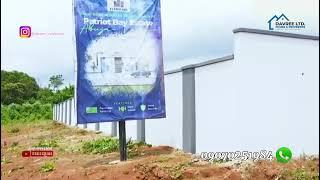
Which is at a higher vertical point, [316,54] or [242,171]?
[316,54]

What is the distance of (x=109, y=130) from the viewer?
66.8ft

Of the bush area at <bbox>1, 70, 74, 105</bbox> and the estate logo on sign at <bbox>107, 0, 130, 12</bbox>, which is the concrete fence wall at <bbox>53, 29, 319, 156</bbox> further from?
the bush area at <bbox>1, 70, 74, 105</bbox>

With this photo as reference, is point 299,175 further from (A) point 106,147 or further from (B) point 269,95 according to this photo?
(A) point 106,147

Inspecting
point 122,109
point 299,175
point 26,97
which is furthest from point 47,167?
point 26,97

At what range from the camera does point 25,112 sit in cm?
4812

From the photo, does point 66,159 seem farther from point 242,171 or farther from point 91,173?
point 242,171

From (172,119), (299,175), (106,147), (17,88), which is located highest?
(17,88)

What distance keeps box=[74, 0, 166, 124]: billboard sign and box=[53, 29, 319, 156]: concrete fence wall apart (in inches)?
35.5

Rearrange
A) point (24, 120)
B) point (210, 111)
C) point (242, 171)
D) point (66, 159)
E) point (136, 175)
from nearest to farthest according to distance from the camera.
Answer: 1. point (242, 171)
2. point (136, 175)
3. point (210, 111)
4. point (66, 159)
5. point (24, 120)

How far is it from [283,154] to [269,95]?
960mm

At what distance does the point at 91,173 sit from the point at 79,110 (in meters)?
1.36

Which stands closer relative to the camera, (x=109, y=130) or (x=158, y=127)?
(x=158, y=127)

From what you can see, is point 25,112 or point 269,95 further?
point 25,112

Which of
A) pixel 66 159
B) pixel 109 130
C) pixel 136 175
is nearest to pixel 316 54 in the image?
pixel 136 175
